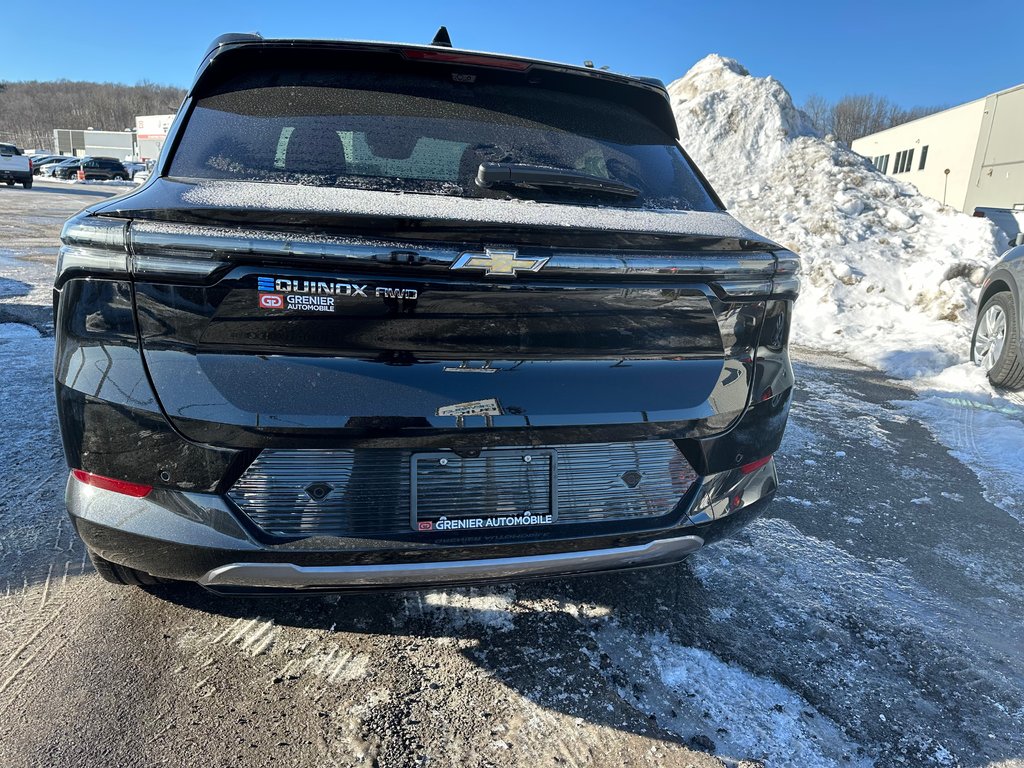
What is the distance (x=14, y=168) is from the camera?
34.1 meters

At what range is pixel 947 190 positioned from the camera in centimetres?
2655

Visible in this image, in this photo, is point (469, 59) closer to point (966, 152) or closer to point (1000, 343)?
point (1000, 343)

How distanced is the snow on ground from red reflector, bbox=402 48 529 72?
11.9 ft

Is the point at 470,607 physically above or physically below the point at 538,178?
below

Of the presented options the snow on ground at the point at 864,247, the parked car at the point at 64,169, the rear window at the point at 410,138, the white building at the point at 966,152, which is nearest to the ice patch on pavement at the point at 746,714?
the rear window at the point at 410,138

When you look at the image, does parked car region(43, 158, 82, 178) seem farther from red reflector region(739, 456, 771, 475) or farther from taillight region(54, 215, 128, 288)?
red reflector region(739, 456, 771, 475)

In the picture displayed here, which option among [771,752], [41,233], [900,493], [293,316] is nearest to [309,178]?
[293,316]

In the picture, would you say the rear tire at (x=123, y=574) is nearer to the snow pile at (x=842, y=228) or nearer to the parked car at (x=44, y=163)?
the snow pile at (x=842, y=228)

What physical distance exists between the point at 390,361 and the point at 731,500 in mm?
1190

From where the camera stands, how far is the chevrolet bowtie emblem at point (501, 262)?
167 centimetres

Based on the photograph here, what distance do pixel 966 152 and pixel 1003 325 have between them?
24.7 meters

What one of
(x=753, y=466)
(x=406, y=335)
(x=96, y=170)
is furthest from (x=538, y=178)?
(x=96, y=170)

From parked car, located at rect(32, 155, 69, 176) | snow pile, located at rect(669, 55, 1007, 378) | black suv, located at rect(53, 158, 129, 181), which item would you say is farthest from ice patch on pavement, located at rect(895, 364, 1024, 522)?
parked car, located at rect(32, 155, 69, 176)

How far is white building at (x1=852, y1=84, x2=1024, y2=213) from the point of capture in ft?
61.9
